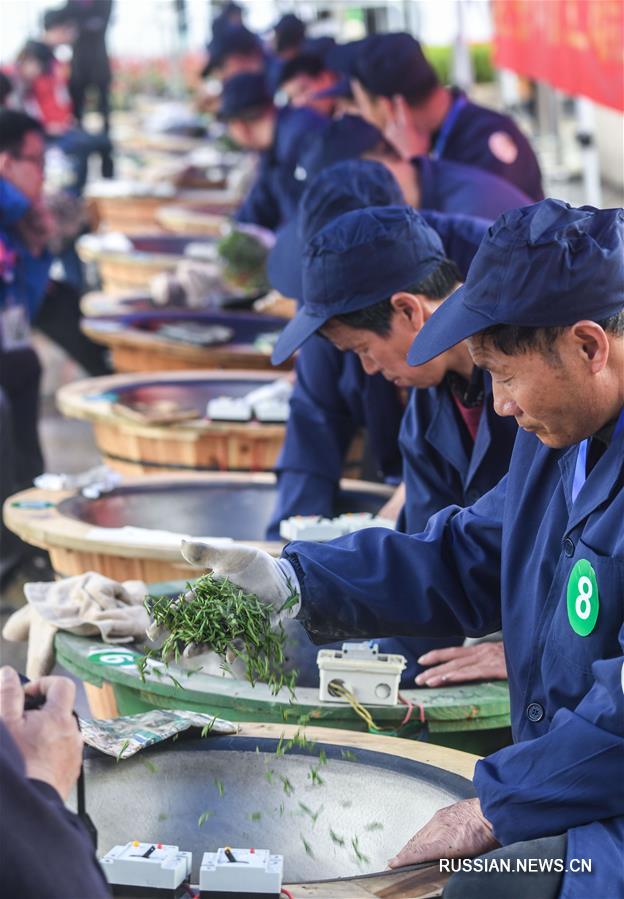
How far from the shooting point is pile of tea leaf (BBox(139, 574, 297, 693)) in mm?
2615

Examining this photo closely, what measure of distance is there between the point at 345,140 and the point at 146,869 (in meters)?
3.81

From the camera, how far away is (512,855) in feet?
7.22

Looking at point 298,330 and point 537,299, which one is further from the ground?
point 537,299

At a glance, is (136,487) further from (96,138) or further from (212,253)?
(96,138)

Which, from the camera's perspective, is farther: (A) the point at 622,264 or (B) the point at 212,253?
(B) the point at 212,253

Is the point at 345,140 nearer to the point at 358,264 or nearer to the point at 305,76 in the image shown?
the point at 358,264

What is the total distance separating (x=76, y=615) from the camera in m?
3.54

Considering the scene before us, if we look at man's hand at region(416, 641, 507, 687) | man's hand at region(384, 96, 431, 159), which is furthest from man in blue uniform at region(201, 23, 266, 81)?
man's hand at region(416, 641, 507, 687)

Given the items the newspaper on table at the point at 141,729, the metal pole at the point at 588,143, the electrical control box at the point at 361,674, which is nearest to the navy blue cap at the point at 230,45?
the metal pole at the point at 588,143

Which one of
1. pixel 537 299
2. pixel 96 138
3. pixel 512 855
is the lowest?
pixel 96 138

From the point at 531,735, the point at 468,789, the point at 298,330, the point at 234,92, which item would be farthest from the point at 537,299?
the point at 234,92

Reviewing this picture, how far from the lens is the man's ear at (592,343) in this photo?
89.6 inches

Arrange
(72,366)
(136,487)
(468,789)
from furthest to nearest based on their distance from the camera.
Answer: (72,366) < (136,487) < (468,789)

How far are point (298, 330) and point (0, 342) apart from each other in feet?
11.9
